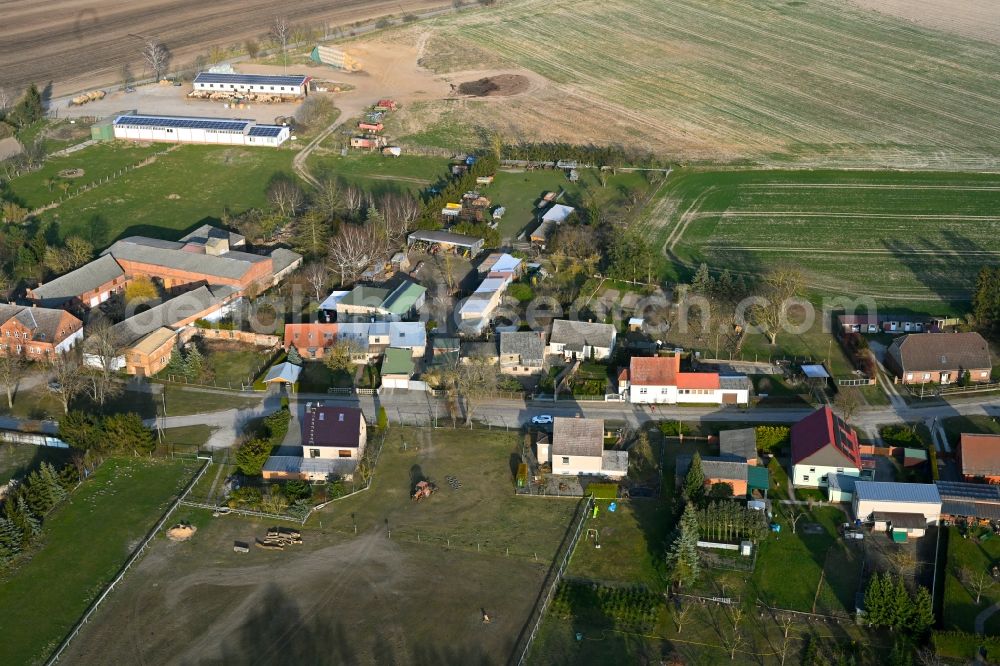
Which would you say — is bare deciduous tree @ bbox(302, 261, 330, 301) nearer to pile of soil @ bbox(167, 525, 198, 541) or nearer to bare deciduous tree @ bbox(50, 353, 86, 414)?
bare deciduous tree @ bbox(50, 353, 86, 414)

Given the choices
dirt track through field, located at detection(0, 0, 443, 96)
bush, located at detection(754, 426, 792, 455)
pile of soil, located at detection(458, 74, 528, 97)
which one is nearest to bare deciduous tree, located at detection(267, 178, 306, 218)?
pile of soil, located at detection(458, 74, 528, 97)

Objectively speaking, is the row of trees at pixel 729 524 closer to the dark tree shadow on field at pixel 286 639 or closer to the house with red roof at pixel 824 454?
the house with red roof at pixel 824 454

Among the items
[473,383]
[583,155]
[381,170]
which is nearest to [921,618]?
[473,383]

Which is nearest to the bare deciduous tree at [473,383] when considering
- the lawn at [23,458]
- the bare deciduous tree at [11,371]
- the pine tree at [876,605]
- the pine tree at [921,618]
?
the lawn at [23,458]

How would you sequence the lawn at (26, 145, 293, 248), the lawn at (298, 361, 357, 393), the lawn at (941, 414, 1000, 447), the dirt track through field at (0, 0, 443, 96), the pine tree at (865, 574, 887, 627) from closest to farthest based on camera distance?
the pine tree at (865, 574, 887, 627) → the lawn at (941, 414, 1000, 447) → the lawn at (298, 361, 357, 393) → the lawn at (26, 145, 293, 248) → the dirt track through field at (0, 0, 443, 96)

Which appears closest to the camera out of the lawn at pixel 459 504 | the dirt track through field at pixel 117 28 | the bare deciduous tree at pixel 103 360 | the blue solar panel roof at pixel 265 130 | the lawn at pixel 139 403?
the lawn at pixel 459 504
